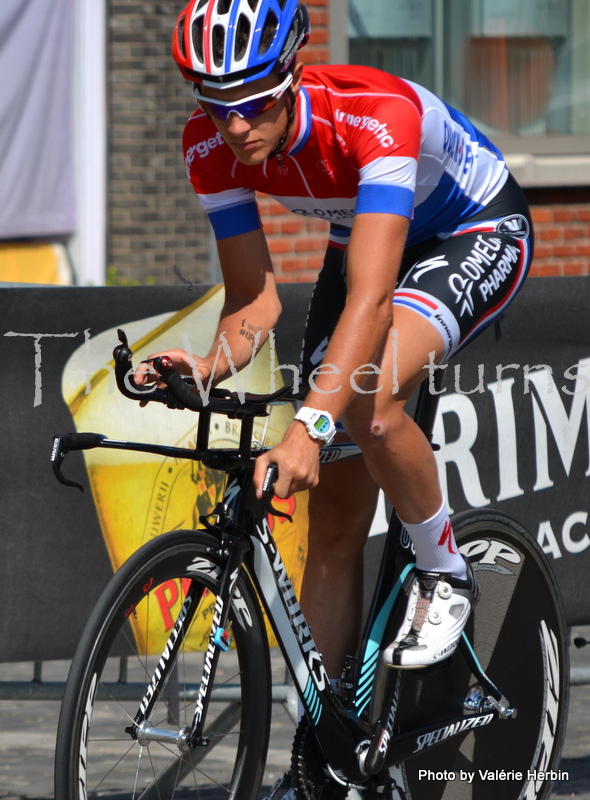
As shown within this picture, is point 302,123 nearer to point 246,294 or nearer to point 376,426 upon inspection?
point 246,294

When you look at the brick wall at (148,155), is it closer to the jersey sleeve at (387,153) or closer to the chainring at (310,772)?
the jersey sleeve at (387,153)

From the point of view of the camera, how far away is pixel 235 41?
2.56m

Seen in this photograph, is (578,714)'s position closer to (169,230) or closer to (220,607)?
(220,607)

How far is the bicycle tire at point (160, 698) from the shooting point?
91.6 inches

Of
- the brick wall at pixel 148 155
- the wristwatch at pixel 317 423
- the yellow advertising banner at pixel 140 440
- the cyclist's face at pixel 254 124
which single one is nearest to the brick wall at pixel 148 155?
the brick wall at pixel 148 155

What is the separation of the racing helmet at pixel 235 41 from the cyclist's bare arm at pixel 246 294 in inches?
23.0

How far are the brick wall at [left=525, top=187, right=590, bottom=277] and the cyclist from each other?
535 centimetres

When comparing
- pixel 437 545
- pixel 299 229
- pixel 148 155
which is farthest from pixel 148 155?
pixel 437 545

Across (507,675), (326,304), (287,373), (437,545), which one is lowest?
(507,675)

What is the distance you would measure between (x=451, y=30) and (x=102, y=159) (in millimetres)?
2966

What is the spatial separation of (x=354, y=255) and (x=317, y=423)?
0.42m

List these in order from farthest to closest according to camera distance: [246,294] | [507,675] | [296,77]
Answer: [507,675] → [246,294] → [296,77]

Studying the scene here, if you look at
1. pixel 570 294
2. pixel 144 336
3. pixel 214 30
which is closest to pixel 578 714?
pixel 570 294

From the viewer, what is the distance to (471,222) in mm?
3076
